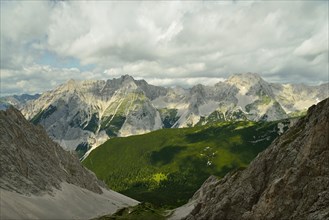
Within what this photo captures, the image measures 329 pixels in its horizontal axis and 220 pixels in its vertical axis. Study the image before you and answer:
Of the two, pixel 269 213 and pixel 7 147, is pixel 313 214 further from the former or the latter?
pixel 7 147

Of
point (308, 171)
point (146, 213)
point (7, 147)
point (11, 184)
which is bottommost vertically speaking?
point (146, 213)

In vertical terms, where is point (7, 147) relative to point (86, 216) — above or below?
above

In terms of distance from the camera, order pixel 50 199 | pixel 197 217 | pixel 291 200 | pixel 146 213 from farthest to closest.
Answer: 1. pixel 146 213
2. pixel 50 199
3. pixel 197 217
4. pixel 291 200

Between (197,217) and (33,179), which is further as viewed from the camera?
(33,179)

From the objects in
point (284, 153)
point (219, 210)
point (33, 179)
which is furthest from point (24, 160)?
point (284, 153)

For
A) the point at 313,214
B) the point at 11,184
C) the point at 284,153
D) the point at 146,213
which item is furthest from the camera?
the point at 146,213

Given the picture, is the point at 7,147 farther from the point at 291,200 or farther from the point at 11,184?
the point at 291,200

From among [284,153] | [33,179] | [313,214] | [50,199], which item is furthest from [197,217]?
[33,179]
